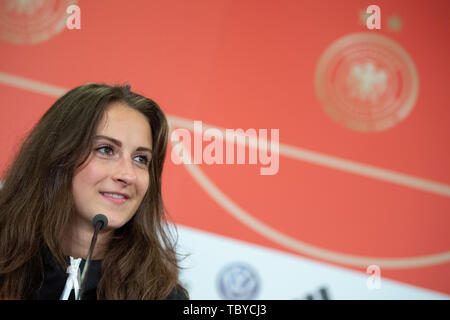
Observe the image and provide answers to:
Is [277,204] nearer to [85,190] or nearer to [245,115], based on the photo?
[245,115]

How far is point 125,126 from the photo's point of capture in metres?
1.54

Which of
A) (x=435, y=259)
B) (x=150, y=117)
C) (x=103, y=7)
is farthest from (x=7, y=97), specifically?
(x=435, y=259)

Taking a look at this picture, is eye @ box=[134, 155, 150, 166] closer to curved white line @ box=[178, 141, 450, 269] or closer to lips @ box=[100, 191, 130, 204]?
lips @ box=[100, 191, 130, 204]

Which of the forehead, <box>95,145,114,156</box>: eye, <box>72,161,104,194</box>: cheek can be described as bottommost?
<box>72,161,104,194</box>: cheek

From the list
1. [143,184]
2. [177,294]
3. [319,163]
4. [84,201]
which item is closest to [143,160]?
[143,184]

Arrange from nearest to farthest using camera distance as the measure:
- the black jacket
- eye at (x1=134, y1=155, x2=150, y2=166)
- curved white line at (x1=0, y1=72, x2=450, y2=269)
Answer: the black jacket → eye at (x1=134, y1=155, x2=150, y2=166) → curved white line at (x1=0, y1=72, x2=450, y2=269)

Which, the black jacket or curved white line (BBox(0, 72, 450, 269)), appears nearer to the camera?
the black jacket

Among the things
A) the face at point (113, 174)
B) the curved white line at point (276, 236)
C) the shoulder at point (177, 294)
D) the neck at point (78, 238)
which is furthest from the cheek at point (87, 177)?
the curved white line at point (276, 236)

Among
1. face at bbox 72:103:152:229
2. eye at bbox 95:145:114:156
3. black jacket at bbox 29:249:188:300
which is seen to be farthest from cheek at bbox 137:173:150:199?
black jacket at bbox 29:249:188:300

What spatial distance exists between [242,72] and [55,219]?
3.90 feet

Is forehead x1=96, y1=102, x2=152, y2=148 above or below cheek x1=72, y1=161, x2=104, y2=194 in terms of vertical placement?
above

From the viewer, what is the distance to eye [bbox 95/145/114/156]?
1505mm

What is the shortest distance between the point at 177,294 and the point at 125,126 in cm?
56

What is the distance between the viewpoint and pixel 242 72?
92.0 inches
